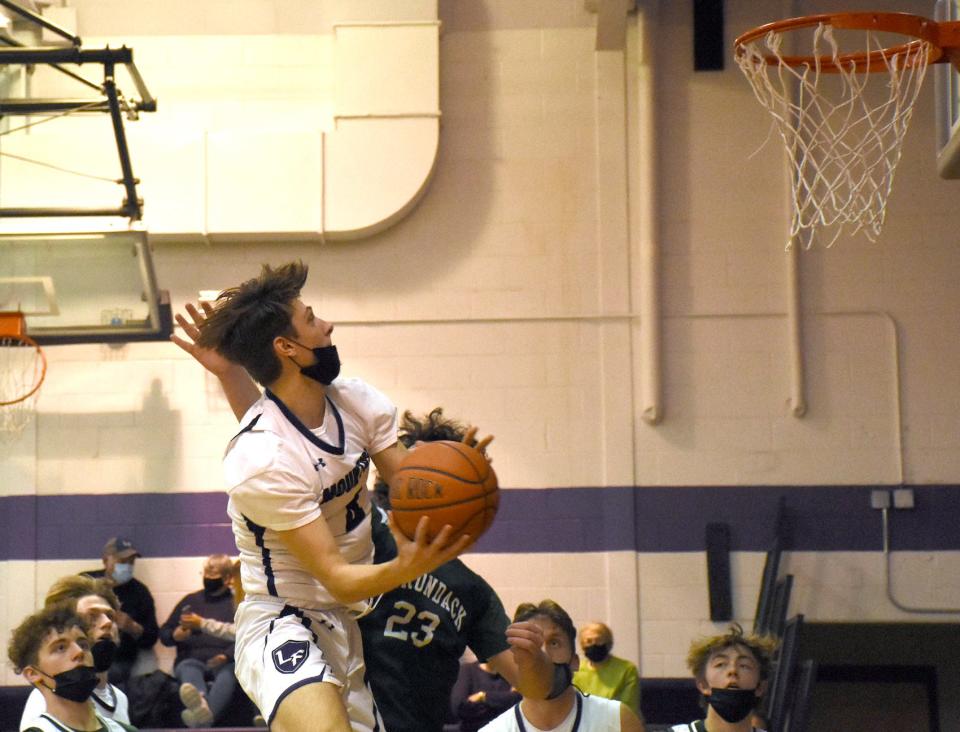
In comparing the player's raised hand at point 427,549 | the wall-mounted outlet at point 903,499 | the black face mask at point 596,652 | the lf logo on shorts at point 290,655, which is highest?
the player's raised hand at point 427,549

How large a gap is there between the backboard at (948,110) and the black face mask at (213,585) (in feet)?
16.9

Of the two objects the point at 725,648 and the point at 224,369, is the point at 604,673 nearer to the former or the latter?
the point at 725,648

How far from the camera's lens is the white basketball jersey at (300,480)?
3797mm

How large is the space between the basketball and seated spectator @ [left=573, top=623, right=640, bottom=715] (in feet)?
14.9

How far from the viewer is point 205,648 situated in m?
8.65

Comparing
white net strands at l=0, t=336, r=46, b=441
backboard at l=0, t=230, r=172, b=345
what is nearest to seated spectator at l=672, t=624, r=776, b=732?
backboard at l=0, t=230, r=172, b=345

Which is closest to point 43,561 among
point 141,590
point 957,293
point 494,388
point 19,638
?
point 141,590

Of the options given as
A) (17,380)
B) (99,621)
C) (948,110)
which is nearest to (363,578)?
(99,621)

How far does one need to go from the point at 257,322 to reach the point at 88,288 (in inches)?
195

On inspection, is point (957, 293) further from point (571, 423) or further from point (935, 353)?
point (571, 423)

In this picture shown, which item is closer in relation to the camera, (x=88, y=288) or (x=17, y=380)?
(x=88, y=288)

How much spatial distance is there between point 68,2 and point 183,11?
33.6 inches

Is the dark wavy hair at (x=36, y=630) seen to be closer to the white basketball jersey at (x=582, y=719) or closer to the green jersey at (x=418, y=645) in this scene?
→ the green jersey at (x=418, y=645)

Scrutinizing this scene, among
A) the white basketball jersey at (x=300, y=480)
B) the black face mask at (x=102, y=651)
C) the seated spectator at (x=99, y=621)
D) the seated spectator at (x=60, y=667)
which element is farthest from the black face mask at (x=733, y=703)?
the black face mask at (x=102, y=651)
